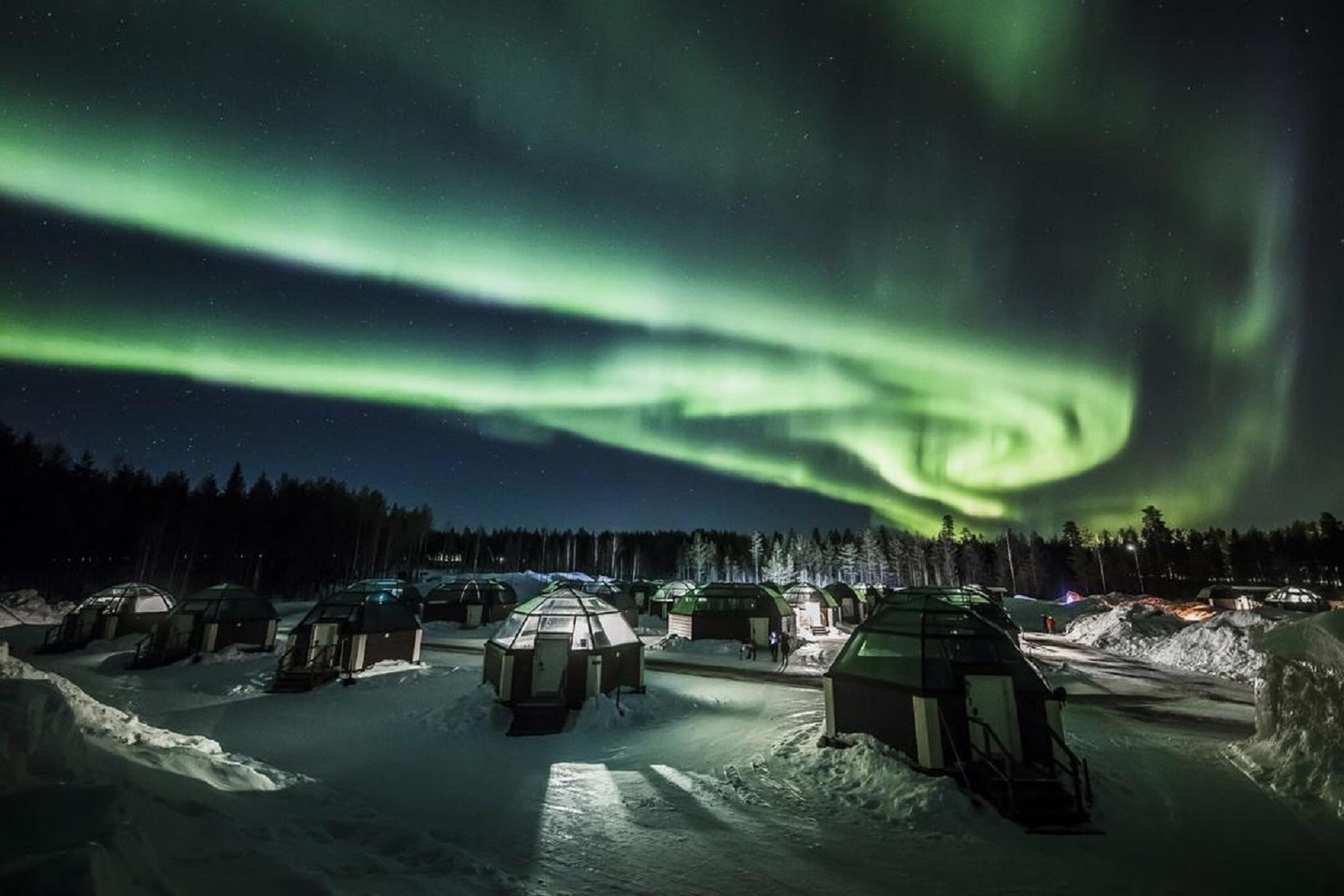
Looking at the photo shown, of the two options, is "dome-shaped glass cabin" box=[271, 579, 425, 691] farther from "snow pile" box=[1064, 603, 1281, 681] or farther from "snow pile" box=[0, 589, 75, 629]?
"snow pile" box=[1064, 603, 1281, 681]

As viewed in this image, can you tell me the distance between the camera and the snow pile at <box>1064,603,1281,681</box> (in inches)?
1174

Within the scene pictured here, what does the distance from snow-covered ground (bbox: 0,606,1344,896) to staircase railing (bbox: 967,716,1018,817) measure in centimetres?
59

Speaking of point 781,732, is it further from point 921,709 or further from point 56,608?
point 56,608

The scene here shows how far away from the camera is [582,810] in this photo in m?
11.8

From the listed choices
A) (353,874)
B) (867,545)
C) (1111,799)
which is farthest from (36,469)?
(867,545)

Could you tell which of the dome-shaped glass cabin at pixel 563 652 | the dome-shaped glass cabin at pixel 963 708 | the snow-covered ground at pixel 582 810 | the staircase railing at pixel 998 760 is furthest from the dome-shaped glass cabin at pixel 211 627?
the staircase railing at pixel 998 760

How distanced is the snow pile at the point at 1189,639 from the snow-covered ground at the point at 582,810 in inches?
562

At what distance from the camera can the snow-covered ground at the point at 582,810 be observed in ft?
20.3

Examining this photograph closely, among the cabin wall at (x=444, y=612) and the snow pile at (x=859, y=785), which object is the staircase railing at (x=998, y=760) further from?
the cabin wall at (x=444, y=612)

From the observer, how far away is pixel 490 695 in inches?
788

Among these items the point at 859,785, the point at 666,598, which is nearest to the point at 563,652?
the point at 859,785

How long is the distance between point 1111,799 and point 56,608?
79345 mm

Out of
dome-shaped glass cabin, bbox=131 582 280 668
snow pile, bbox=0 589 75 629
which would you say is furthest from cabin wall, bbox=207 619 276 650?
snow pile, bbox=0 589 75 629

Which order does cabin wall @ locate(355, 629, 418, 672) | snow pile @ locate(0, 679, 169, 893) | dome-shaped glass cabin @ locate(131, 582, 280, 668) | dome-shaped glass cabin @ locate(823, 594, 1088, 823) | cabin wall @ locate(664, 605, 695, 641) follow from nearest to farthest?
snow pile @ locate(0, 679, 169, 893) → dome-shaped glass cabin @ locate(823, 594, 1088, 823) → cabin wall @ locate(355, 629, 418, 672) → dome-shaped glass cabin @ locate(131, 582, 280, 668) → cabin wall @ locate(664, 605, 695, 641)
